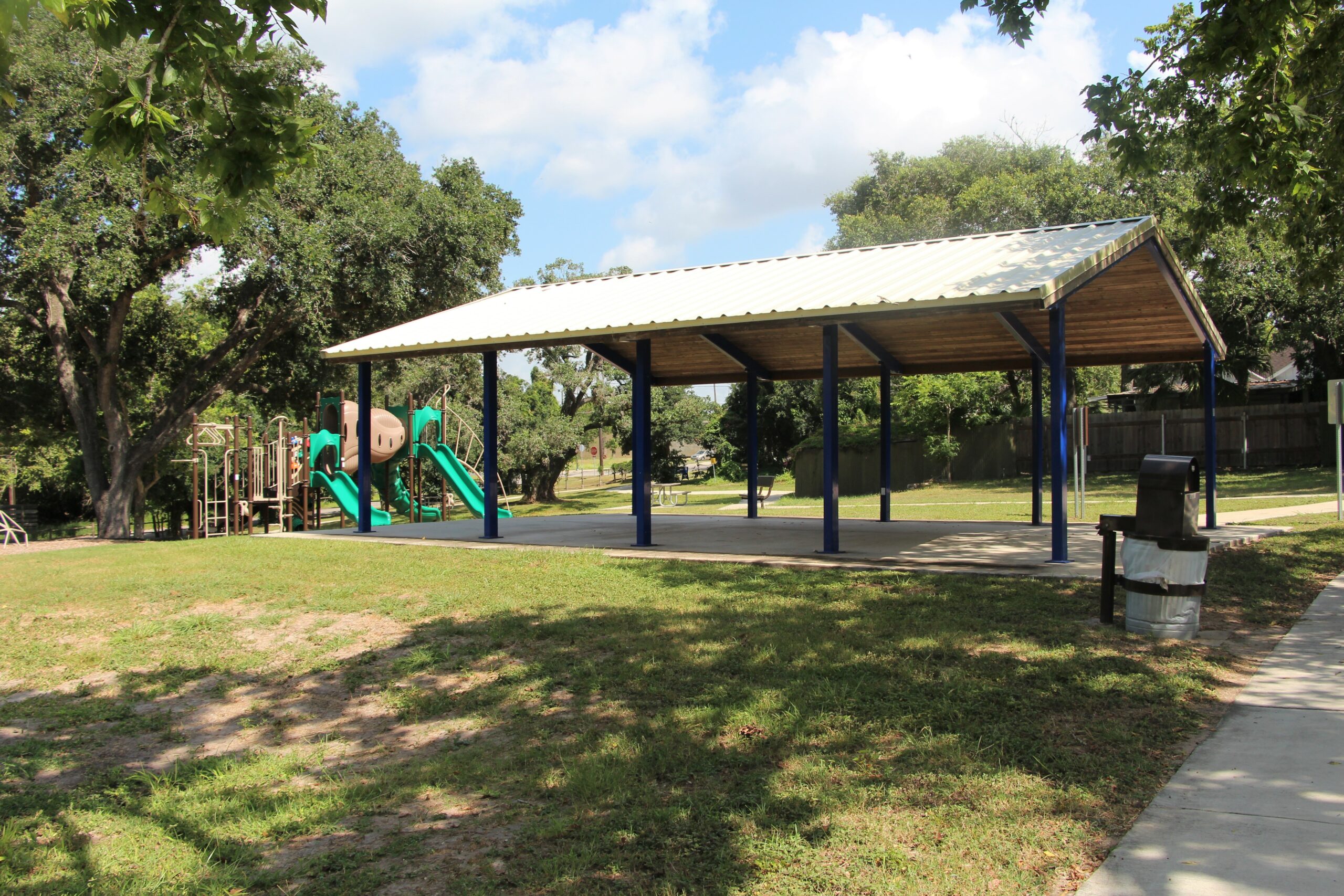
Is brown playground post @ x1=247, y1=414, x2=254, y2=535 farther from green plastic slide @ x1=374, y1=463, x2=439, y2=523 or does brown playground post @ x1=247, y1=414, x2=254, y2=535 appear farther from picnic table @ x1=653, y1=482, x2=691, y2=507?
picnic table @ x1=653, y1=482, x2=691, y2=507

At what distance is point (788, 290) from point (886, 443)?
5510mm

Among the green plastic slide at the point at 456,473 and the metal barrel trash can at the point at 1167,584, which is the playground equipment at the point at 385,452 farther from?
the metal barrel trash can at the point at 1167,584

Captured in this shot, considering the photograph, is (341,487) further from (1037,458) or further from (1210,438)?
(1210,438)

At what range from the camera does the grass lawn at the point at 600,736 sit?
3.65 metres

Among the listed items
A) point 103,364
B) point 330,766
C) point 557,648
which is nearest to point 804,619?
point 557,648

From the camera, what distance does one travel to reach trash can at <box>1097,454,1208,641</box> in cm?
687

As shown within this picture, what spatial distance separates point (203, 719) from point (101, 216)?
17.3 m

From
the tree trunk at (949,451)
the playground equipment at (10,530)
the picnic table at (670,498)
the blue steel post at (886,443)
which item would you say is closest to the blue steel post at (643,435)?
the blue steel post at (886,443)

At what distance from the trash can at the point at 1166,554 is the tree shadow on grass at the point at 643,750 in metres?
0.33

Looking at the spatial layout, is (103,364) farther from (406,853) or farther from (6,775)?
(406,853)

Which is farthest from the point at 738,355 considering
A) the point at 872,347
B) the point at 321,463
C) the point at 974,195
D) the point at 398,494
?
the point at 974,195

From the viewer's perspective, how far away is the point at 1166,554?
273 inches

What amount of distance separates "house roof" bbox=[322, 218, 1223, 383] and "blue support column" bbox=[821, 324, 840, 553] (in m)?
0.42

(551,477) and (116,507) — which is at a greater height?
(551,477)
